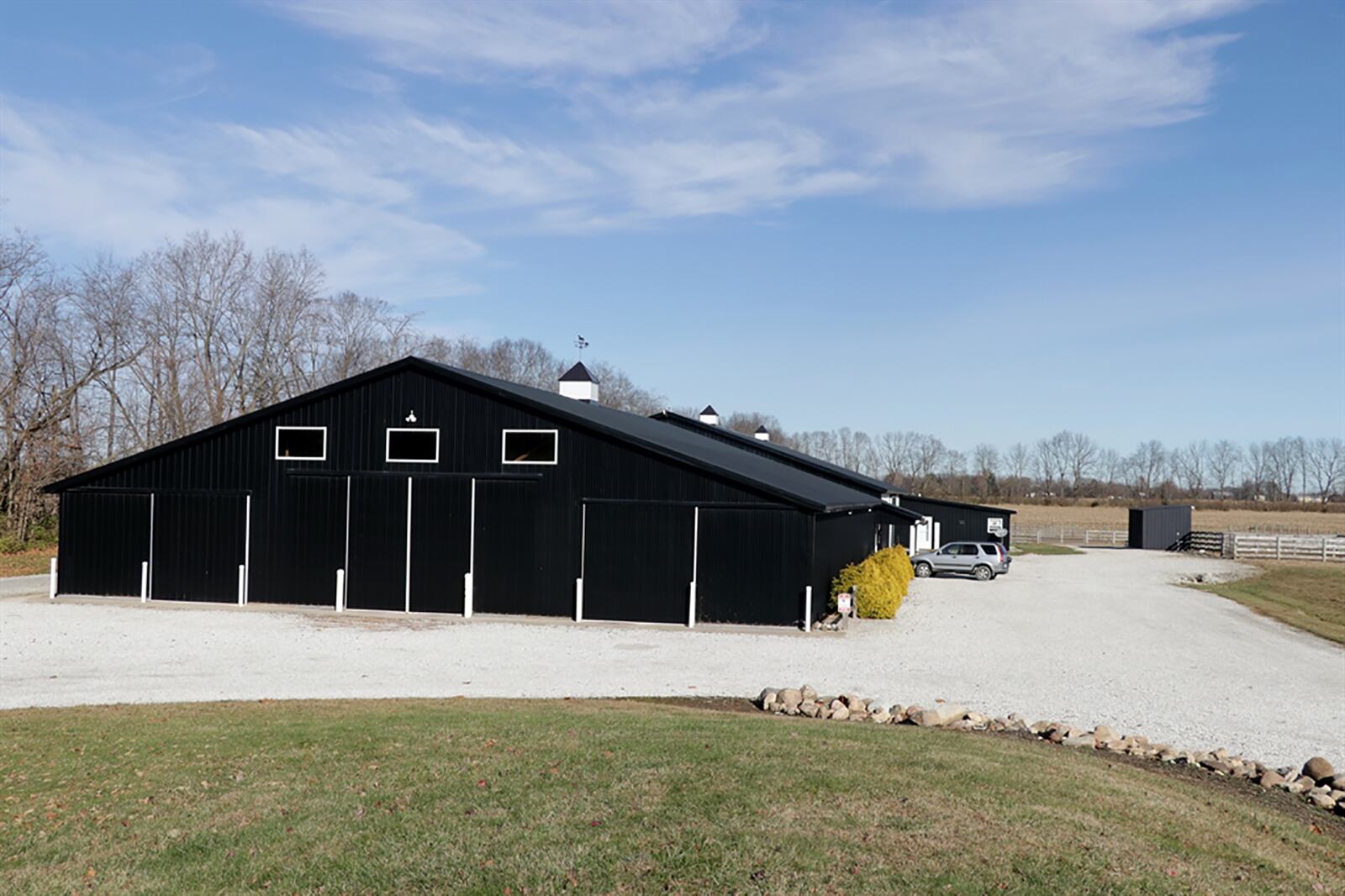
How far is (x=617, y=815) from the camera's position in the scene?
6.93 metres

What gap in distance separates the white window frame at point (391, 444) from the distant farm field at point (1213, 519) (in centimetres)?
6089

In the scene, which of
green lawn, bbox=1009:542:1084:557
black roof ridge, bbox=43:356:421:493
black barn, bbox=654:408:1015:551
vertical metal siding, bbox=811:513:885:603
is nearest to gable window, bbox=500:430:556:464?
black roof ridge, bbox=43:356:421:493

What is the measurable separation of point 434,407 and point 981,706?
14.7 meters

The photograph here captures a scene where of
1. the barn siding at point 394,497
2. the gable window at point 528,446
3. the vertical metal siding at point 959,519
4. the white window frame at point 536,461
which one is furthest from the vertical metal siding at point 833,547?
the vertical metal siding at point 959,519

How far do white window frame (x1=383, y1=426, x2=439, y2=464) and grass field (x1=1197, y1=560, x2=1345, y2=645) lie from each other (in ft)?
66.7

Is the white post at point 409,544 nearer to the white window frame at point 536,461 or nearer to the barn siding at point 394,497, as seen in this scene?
the barn siding at point 394,497

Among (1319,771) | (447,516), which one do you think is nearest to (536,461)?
(447,516)

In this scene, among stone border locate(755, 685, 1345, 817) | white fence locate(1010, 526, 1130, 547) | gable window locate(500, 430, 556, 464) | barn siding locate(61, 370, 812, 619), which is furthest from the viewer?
white fence locate(1010, 526, 1130, 547)

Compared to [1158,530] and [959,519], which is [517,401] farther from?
[1158,530]

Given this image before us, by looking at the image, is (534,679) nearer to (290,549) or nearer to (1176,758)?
(1176,758)

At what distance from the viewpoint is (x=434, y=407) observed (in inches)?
922

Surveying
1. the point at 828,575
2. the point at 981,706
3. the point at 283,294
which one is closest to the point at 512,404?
the point at 828,575

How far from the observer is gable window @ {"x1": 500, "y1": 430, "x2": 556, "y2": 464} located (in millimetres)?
22812

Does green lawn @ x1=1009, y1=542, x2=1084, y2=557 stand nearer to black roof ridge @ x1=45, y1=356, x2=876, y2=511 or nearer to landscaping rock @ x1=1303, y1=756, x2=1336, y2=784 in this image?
black roof ridge @ x1=45, y1=356, x2=876, y2=511
